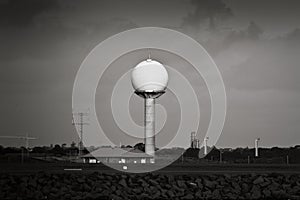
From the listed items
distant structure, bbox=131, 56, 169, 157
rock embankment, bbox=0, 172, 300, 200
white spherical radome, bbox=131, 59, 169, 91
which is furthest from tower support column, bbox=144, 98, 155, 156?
rock embankment, bbox=0, 172, 300, 200

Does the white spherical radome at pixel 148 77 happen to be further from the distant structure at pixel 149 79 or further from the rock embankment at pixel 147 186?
the rock embankment at pixel 147 186

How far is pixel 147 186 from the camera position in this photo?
915 inches

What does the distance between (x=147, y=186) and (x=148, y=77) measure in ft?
103

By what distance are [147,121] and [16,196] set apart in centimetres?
3718

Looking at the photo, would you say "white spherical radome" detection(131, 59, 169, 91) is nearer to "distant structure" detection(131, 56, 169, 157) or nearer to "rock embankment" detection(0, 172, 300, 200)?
"distant structure" detection(131, 56, 169, 157)

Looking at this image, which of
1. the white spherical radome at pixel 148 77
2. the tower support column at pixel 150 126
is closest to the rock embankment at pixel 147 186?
the white spherical radome at pixel 148 77

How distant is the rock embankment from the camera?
888 inches

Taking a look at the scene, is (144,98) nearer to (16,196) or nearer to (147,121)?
(147,121)

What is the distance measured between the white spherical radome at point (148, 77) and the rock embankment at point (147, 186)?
97.8 ft

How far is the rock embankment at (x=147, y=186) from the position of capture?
22.6m

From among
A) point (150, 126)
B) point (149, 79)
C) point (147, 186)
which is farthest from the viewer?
point (150, 126)

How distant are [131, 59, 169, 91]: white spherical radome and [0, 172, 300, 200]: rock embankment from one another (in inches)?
1174

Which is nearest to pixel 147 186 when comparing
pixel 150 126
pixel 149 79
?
pixel 149 79

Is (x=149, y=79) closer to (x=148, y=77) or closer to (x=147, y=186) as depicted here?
(x=148, y=77)
